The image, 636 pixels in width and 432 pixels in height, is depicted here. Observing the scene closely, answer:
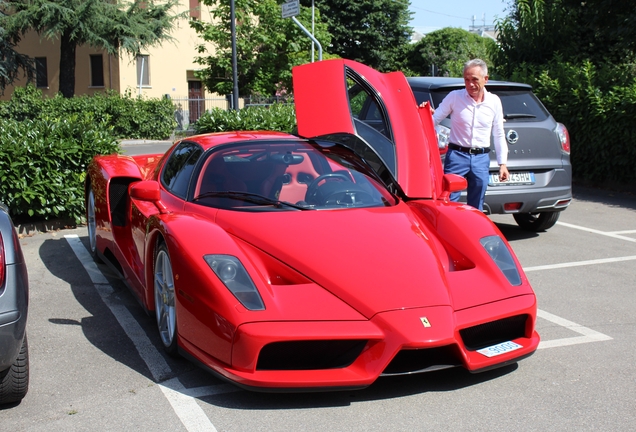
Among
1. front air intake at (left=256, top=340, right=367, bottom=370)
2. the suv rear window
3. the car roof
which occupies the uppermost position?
the car roof

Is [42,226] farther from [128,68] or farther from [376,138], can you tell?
[128,68]

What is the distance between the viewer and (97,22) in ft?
96.0

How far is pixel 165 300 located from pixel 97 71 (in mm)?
35863

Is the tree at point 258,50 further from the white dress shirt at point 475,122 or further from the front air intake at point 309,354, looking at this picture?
the front air intake at point 309,354

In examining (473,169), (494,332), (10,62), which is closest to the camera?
(494,332)

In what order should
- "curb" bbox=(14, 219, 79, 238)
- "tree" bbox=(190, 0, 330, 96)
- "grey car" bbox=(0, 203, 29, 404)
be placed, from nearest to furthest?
1. "grey car" bbox=(0, 203, 29, 404)
2. "curb" bbox=(14, 219, 79, 238)
3. "tree" bbox=(190, 0, 330, 96)

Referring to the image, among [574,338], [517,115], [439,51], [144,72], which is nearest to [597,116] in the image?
[517,115]

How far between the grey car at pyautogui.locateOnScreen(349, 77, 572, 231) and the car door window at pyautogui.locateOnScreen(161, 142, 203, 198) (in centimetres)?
221

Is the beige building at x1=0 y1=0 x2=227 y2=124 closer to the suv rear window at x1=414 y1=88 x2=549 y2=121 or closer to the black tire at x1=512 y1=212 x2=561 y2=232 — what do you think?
the black tire at x1=512 y1=212 x2=561 y2=232

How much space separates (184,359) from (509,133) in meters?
4.77

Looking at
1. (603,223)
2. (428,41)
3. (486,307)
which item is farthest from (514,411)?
(428,41)

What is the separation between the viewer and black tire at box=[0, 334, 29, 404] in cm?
358

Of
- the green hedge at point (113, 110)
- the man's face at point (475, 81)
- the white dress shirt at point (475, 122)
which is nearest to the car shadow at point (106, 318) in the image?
the white dress shirt at point (475, 122)

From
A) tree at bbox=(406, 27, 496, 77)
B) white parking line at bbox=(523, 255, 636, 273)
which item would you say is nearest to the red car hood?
white parking line at bbox=(523, 255, 636, 273)
